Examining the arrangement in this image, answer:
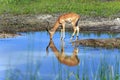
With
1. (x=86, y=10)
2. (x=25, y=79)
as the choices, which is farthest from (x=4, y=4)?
(x=25, y=79)

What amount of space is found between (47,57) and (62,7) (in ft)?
48.6

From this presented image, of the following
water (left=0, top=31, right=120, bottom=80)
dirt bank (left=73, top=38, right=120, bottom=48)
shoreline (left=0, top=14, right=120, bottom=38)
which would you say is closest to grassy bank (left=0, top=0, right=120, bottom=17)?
shoreline (left=0, top=14, right=120, bottom=38)

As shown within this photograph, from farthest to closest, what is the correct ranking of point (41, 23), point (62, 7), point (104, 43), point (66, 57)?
point (62, 7)
point (41, 23)
point (104, 43)
point (66, 57)

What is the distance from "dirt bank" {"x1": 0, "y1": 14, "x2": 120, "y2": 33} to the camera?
25656mm

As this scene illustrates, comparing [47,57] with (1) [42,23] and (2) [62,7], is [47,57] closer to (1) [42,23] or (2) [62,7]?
(1) [42,23]

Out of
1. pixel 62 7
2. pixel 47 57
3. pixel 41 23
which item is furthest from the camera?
pixel 62 7

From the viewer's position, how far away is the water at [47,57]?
45.5ft

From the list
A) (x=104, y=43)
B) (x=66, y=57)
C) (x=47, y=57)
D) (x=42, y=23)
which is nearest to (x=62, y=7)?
(x=42, y=23)

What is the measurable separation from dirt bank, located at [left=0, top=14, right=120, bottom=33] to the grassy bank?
1351mm

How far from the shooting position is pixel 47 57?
17.3 metres

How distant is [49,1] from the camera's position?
113 feet

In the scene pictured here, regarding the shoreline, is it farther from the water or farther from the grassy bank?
the water

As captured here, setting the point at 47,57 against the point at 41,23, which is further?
the point at 41,23

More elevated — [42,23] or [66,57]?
[66,57]
